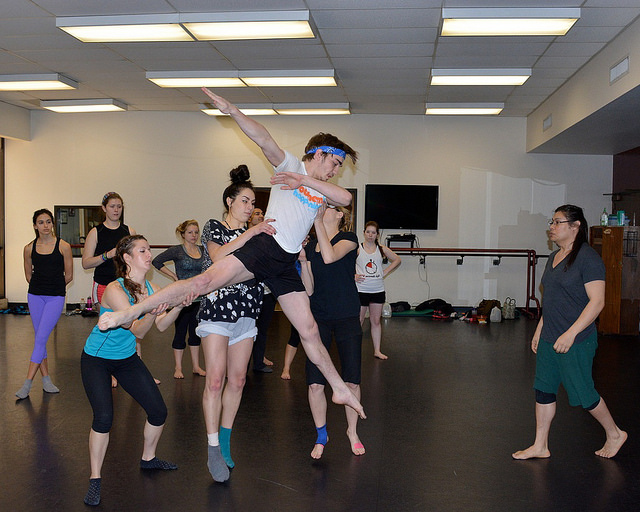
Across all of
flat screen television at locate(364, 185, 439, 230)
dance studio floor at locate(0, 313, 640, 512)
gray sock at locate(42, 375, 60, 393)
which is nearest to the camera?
dance studio floor at locate(0, 313, 640, 512)

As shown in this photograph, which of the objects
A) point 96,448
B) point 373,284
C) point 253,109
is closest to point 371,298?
point 373,284

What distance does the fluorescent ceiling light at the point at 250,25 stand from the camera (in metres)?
5.64

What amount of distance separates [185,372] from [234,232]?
2930 mm

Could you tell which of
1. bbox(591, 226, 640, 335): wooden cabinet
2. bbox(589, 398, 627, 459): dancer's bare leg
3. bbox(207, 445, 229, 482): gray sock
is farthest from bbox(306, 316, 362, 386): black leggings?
bbox(591, 226, 640, 335): wooden cabinet

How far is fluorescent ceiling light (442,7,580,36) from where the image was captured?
5.43 meters

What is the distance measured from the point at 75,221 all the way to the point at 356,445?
8704 millimetres

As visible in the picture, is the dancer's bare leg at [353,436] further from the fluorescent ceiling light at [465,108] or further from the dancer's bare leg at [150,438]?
the fluorescent ceiling light at [465,108]

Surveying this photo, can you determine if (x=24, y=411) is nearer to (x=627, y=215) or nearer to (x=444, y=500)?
(x=444, y=500)

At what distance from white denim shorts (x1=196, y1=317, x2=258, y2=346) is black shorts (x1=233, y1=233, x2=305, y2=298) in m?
0.30

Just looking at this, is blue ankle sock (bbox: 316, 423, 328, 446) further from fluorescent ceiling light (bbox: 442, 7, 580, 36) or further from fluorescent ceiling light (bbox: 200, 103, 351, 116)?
fluorescent ceiling light (bbox: 200, 103, 351, 116)

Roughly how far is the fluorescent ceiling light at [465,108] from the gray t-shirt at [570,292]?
619 cm

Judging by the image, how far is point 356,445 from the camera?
4.04 meters

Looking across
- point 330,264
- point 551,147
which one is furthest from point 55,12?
point 551,147

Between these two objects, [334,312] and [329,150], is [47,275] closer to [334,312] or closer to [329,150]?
[334,312]
